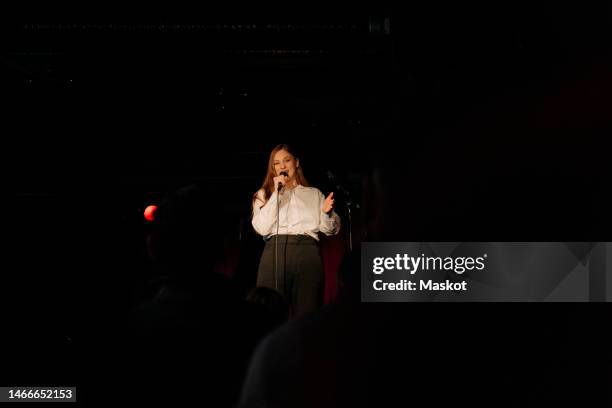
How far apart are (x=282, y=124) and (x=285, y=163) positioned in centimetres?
80

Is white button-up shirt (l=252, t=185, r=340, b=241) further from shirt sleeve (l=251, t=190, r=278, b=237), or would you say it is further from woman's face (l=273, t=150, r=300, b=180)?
woman's face (l=273, t=150, r=300, b=180)

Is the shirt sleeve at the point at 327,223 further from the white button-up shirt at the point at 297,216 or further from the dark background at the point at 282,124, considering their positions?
the dark background at the point at 282,124

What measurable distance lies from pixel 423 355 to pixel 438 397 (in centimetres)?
14

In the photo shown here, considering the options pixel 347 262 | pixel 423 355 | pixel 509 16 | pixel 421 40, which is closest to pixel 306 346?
pixel 347 262

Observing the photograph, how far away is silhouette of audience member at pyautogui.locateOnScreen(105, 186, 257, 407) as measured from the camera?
1.28 metres

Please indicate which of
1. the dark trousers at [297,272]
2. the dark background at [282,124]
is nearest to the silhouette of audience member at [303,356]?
the dark background at [282,124]

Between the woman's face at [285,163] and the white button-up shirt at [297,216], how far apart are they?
0.11 meters

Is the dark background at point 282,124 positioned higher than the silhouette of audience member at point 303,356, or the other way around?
the dark background at point 282,124

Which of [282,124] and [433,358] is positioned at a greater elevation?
[282,124]

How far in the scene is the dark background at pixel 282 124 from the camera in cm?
205

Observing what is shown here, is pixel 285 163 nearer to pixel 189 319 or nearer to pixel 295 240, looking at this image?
pixel 295 240

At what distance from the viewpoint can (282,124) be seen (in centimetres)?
348

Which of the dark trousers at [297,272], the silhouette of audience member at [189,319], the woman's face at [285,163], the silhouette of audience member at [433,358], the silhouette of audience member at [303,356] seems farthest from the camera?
the woman's face at [285,163]

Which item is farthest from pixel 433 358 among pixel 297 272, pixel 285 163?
pixel 285 163
